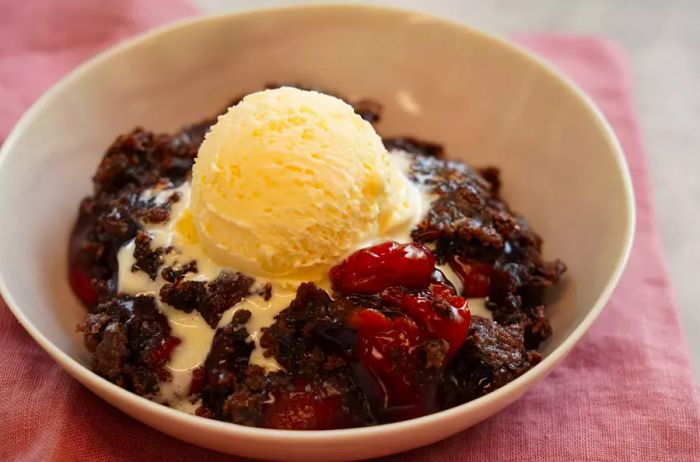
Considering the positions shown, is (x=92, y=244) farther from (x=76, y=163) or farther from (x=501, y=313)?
(x=501, y=313)

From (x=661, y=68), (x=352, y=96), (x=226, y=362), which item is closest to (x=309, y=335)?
(x=226, y=362)

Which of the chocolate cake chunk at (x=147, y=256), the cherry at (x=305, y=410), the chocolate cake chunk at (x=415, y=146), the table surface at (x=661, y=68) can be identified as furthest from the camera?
the table surface at (x=661, y=68)

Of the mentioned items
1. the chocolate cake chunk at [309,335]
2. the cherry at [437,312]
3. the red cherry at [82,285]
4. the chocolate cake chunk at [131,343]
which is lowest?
the red cherry at [82,285]

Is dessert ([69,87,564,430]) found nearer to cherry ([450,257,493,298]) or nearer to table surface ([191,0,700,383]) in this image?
cherry ([450,257,493,298])

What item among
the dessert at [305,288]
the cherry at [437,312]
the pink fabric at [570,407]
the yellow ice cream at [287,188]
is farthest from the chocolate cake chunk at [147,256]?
the cherry at [437,312]

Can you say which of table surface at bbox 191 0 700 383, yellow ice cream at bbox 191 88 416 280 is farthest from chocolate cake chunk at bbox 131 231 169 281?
table surface at bbox 191 0 700 383

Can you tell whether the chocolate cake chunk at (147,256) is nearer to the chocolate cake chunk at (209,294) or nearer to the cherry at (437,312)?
the chocolate cake chunk at (209,294)
